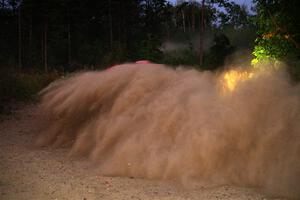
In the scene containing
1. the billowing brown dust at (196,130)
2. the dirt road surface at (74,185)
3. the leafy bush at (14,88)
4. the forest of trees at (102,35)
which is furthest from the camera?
the forest of trees at (102,35)

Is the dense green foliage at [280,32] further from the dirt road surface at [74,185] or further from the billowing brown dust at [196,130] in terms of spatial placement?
the dirt road surface at [74,185]

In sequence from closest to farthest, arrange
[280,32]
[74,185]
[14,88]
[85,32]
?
1. [74,185]
2. [280,32]
3. [14,88]
4. [85,32]

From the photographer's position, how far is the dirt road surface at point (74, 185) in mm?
6426

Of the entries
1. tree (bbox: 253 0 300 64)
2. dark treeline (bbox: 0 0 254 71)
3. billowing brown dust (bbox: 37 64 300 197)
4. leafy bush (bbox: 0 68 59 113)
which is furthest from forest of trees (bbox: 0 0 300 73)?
billowing brown dust (bbox: 37 64 300 197)

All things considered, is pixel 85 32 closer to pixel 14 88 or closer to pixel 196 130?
pixel 14 88

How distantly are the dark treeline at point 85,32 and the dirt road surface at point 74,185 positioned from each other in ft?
55.1

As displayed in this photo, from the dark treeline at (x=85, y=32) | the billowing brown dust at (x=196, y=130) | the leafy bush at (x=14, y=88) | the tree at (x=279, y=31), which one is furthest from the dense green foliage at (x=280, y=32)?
the dark treeline at (x=85, y=32)

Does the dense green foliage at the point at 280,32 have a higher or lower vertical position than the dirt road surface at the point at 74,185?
higher

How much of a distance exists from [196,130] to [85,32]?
33612 millimetres

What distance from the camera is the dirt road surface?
6.43 meters

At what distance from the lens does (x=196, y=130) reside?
7945mm

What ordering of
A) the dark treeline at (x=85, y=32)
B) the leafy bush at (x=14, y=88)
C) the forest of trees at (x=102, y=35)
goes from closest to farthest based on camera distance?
the leafy bush at (x=14, y=88) → the forest of trees at (x=102, y=35) → the dark treeline at (x=85, y=32)

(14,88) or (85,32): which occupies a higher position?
(85,32)

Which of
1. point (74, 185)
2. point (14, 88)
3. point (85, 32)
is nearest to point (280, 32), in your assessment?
point (74, 185)
